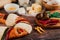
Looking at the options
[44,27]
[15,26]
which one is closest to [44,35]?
[44,27]

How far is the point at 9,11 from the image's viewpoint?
1209 mm

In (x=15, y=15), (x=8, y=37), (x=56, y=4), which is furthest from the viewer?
(x=56, y=4)

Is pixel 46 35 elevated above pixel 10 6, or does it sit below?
below

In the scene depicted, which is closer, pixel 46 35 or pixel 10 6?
pixel 46 35

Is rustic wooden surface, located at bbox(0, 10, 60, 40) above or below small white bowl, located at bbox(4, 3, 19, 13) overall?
below

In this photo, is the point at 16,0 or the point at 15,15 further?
the point at 16,0

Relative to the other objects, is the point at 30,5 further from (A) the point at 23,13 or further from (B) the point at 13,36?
(B) the point at 13,36

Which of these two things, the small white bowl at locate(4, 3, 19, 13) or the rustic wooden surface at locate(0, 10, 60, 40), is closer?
the rustic wooden surface at locate(0, 10, 60, 40)

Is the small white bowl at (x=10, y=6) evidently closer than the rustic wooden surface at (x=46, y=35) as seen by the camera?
No

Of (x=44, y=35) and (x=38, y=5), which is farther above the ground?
(x=38, y=5)

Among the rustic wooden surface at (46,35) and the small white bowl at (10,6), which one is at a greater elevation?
the small white bowl at (10,6)

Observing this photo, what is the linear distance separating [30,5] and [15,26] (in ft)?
0.89

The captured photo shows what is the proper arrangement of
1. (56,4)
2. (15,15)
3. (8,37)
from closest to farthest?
(8,37), (15,15), (56,4)

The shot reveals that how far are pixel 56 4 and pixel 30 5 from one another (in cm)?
17
